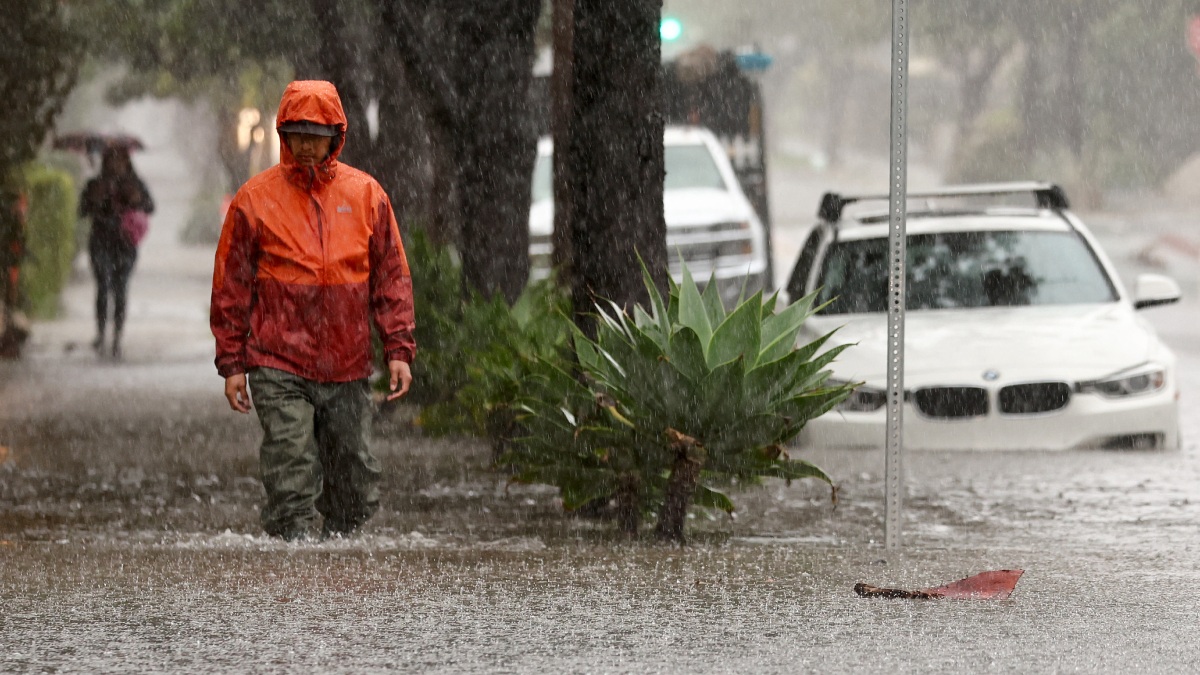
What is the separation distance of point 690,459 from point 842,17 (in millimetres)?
68603

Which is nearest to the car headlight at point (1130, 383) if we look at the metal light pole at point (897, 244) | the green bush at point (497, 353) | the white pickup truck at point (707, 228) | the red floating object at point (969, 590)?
the green bush at point (497, 353)

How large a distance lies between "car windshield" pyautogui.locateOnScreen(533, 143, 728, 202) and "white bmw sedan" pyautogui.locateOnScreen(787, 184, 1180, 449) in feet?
26.3

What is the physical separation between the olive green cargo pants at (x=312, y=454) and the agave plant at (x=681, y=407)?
25.4 inches

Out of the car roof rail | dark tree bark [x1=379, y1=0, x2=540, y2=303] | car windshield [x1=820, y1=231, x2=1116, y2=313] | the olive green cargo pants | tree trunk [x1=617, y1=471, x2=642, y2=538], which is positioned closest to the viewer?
the olive green cargo pants

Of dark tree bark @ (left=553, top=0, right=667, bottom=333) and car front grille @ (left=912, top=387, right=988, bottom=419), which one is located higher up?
dark tree bark @ (left=553, top=0, right=667, bottom=333)

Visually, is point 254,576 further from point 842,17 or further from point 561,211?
point 842,17

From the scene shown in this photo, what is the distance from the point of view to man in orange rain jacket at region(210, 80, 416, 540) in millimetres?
7535

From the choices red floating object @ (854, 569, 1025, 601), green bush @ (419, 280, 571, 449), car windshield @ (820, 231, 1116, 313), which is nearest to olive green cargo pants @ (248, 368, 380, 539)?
red floating object @ (854, 569, 1025, 601)

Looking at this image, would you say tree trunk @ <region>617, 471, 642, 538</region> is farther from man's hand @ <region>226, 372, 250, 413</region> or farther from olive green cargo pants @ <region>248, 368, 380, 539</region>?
man's hand @ <region>226, 372, 250, 413</region>

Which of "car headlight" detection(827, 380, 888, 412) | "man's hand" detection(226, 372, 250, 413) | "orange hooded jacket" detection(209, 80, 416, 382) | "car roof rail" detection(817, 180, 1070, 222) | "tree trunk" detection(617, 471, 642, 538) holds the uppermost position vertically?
"car roof rail" detection(817, 180, 1070, 222)

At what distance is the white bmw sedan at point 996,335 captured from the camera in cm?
1084

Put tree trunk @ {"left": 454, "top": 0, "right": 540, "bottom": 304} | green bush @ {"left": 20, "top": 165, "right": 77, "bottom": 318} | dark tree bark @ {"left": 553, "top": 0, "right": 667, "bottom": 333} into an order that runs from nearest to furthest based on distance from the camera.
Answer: dark tree bark @ {"left": 553, "top": 0, "right": 667, "bottom": 333}
tree trunk @ {"left": 454, "top": 0, "right": 540, "bottom": 304}
green bush @ {"left": 20, "top": 165, "right": 77, "bottom": 318}

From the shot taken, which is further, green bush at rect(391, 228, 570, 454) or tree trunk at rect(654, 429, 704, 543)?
green bush at rect(391, 228, 570, 454)

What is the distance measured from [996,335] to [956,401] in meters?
0.58
